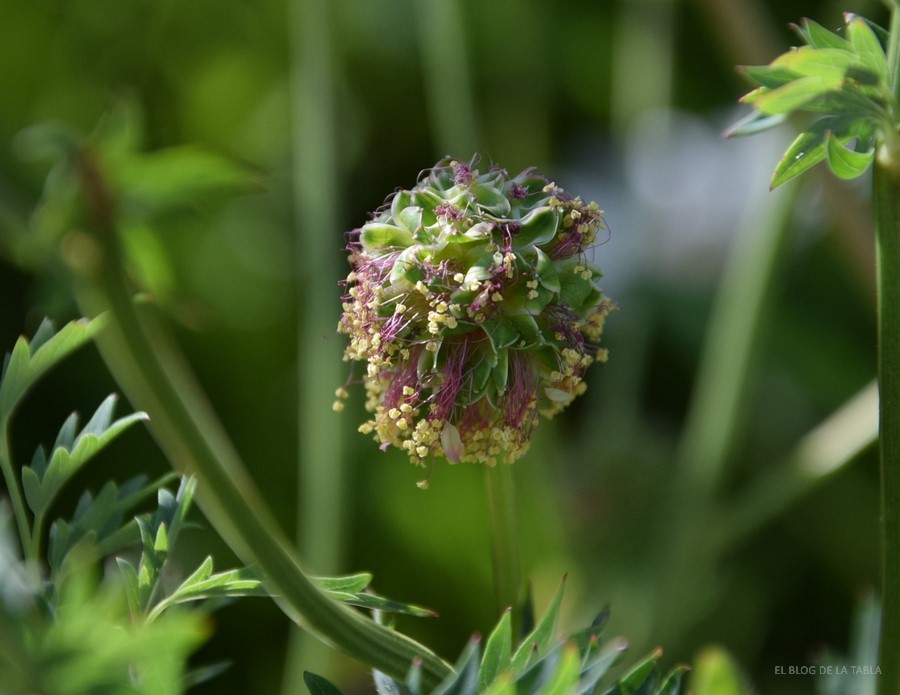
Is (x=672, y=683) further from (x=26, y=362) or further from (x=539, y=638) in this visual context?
(x=26, y=362)

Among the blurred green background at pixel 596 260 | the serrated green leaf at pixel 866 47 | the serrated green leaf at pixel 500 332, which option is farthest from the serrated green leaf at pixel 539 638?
the blurred green background at pixel 596 260

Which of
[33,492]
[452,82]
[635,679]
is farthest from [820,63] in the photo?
[452,82]

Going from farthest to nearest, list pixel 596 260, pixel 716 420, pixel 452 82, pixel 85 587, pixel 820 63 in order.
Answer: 1. pixel 596 260
2. pixel 452 82
3. pixel 716 420
4. pixel 820 63
5. pixel 85 587

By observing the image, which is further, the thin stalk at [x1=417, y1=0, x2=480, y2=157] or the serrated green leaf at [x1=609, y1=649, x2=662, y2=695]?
the thin stalk at [x1=417, y1=0, x2=480, y2=157]

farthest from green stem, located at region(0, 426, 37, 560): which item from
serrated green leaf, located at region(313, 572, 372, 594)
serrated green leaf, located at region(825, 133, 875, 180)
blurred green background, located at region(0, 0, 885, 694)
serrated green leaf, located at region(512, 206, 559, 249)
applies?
blurred green background, located at region(0, 0, 885, 694)

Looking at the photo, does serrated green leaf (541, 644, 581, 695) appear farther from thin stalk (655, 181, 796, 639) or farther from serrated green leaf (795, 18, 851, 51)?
thin stalk (655, 181, 796, 639)

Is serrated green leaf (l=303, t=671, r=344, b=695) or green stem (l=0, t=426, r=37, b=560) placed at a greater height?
green stem (l=0, t=426, r=37, b=560)

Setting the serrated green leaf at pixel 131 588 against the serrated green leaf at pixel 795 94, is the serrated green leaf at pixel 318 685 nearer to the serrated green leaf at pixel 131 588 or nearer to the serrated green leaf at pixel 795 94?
the serrated green leaf at pixel 131 588
